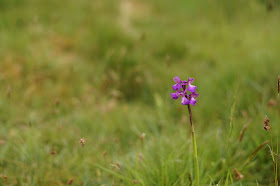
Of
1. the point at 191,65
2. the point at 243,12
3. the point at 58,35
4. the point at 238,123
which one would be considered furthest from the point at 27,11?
the point at 238,123

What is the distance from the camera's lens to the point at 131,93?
145 inches

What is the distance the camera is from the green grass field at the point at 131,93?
2.01 m

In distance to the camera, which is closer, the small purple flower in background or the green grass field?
the small purple flower in background

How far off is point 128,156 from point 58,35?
3.00m

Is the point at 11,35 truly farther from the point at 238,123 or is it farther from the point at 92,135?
the point at 238,123

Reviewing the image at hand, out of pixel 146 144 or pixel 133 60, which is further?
pixel 133 60

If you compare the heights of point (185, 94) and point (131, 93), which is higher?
point (131, 93)

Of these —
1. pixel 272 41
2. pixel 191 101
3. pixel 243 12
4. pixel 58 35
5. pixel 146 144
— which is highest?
pixel 243 12

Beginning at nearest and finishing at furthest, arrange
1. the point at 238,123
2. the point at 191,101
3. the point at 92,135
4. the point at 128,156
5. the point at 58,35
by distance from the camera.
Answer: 1. the point at 191,101
2. the point at 128,156
3. the point at 238,123
4. the point at 92,135
5. the point at 58,35

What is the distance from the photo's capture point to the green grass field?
6.59 feet

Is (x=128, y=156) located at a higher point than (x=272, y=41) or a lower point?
lower

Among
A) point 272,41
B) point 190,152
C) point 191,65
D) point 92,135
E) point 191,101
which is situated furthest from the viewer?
point 191,65

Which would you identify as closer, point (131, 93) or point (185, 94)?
point (185, 94)

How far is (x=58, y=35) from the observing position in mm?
4559
